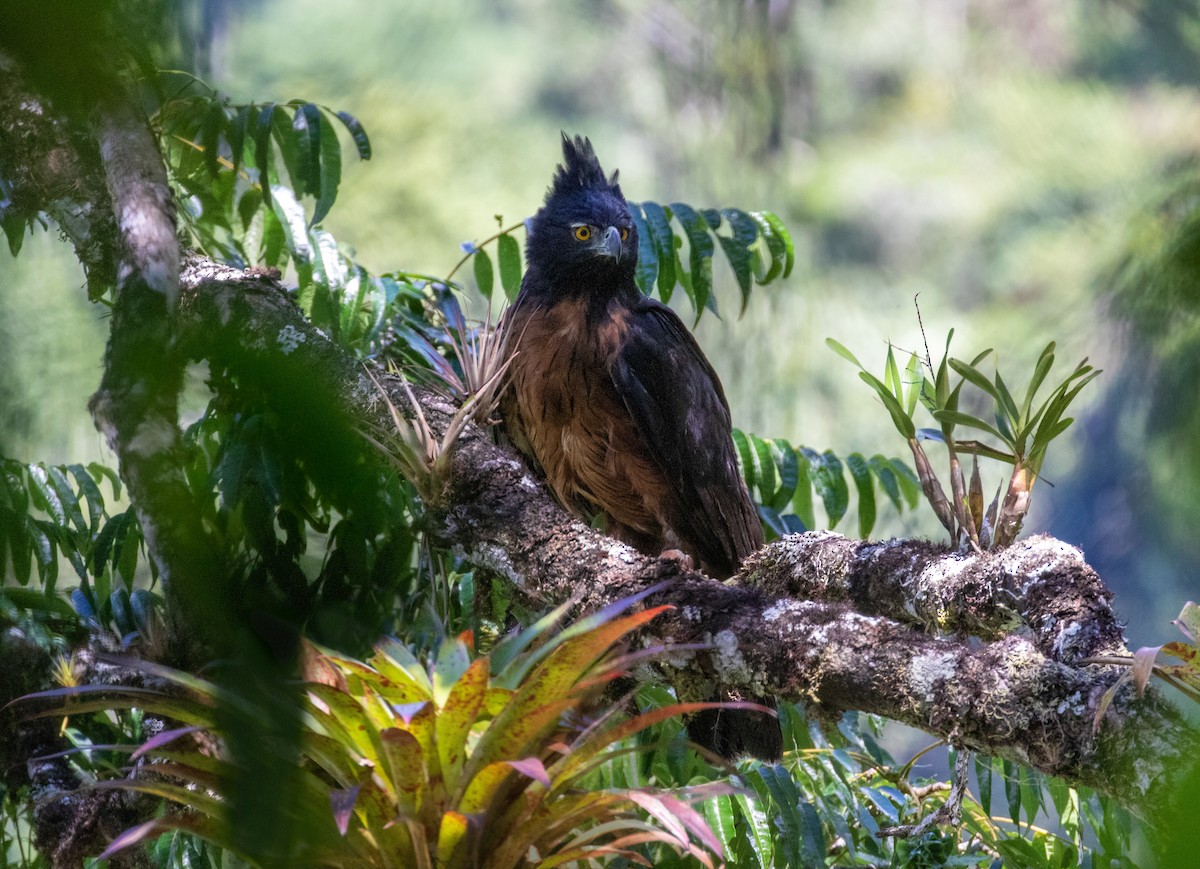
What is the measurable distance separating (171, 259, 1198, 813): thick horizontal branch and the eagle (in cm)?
49

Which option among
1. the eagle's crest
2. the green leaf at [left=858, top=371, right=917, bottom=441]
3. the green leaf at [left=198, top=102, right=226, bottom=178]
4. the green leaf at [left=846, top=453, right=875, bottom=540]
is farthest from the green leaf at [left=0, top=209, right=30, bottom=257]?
the green leaf at [left=846, top=453, right=875, bottom=540]

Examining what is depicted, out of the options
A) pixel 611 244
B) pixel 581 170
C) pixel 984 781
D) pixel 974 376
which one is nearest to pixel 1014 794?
pixel 984 781

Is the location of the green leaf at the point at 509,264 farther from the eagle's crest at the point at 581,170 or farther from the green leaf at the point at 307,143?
the green leaf at the point at 307,143

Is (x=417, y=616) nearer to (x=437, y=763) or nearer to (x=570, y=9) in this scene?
(x=437, y=763)

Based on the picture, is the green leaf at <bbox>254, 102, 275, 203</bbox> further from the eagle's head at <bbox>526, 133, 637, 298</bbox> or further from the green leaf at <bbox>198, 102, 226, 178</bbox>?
the eagle's head at <bbox>526, 133, 637, 298</bbox>

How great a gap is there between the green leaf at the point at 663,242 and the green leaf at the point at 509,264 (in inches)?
17.6

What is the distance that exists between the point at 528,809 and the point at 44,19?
1.18 metres

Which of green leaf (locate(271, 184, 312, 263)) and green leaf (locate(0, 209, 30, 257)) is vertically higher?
green leaf (locate(271, 184, 312, 263))

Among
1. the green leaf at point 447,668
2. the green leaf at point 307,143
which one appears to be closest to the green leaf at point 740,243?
the green leaf at point 307,143

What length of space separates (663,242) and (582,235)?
43 cm

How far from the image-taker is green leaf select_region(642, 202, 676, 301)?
3.06 m

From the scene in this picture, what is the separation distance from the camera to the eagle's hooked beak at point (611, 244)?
332cm

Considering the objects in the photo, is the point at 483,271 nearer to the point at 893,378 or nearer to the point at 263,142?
the point at 263,142

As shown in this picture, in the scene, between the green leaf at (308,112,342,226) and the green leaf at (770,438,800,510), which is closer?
the green leaf at (308,112,342,226)
